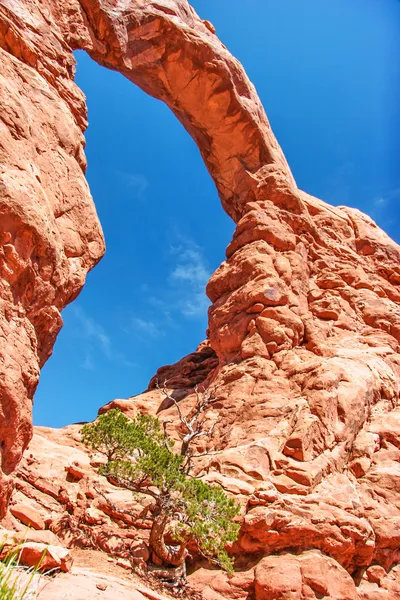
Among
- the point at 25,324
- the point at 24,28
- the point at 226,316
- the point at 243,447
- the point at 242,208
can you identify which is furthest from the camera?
the point at 242,208

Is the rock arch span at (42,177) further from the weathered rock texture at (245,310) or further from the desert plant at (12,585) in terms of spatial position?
the desert plant at (12,585)

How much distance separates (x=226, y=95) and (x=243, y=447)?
927 inches

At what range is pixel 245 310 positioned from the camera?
22.6m

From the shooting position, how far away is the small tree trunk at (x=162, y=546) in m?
12.0

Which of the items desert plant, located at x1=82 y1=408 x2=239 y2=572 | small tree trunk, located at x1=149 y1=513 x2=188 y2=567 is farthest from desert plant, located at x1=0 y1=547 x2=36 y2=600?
small tree trunk, located at x1=149 y1=513 x2=188 y2=567

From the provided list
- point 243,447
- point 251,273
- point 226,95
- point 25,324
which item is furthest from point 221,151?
point 25,324

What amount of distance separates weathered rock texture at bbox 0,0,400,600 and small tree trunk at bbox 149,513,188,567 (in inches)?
36.5

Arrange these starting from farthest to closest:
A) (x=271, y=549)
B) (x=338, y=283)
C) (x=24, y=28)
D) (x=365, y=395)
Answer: (x=338, y=283)
(x=365, y=395)
(x=24, y=28)
(x=271, y=549)

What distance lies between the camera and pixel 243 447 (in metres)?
15.5

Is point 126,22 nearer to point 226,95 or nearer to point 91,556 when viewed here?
point 226,95

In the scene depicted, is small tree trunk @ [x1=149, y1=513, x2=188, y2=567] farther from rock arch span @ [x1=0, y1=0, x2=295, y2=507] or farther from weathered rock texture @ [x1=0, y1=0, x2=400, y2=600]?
rock arch span @ [x1=0, y1=0, x2=295, y2=507]

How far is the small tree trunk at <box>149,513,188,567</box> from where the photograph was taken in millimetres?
11963

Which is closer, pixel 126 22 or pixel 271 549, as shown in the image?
pixel 271 549

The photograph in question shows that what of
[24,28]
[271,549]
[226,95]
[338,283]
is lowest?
[271,549]
